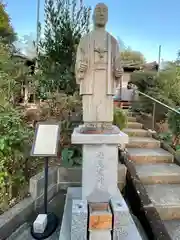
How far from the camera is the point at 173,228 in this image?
2.52 metres

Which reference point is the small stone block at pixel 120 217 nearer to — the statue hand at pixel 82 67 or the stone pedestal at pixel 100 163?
the stone pedestal at pixel 100 163

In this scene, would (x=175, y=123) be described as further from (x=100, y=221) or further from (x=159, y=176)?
(x=100, y=221)

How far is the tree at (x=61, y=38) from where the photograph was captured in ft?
14.9

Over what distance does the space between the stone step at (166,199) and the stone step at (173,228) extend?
0.17 ft

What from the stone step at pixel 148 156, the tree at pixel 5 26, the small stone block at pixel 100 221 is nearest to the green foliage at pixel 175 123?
the stone step at pixel 148 156

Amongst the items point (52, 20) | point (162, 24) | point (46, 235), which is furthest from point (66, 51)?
point (162, 24)

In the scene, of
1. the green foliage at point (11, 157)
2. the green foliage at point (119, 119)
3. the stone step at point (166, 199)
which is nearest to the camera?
the green foliage at point (11, 157)

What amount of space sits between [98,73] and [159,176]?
2069 millimetres

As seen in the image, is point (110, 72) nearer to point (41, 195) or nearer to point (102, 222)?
point (102, 222)

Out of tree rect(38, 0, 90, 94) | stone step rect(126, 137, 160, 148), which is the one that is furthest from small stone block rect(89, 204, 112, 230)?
tree rect(38, 0, 90, 94)

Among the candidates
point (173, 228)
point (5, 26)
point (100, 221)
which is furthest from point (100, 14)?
point (5, 26)

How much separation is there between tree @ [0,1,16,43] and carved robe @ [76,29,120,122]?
8.01m

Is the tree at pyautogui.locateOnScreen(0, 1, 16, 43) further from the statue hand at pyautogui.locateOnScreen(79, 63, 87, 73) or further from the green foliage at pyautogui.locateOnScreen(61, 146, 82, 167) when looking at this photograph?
the statue hand at pyautogui.locateOnScreen(79, 63, 87, 73)

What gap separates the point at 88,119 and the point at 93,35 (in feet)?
2.84
